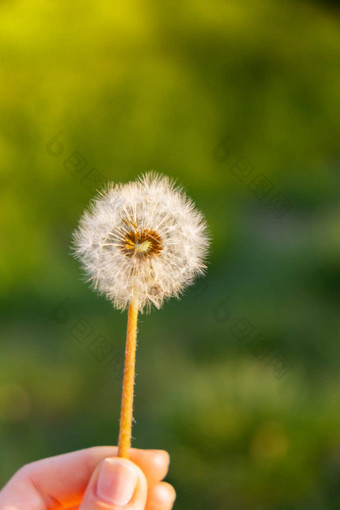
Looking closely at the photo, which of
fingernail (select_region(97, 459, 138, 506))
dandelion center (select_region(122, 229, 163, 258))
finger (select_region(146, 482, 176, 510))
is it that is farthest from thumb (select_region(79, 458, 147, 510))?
dandelion center (select_region(122, 229, 163, 258))

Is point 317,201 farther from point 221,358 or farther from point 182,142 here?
point 221,358

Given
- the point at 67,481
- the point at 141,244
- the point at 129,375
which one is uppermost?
the point at 141,244

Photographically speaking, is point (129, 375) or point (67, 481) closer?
point (129, 375)

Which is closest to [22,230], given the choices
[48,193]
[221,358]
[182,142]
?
[48,193]

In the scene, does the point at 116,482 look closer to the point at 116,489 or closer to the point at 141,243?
the point at 116,489

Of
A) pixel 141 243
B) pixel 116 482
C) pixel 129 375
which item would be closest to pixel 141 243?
pixel 141 243

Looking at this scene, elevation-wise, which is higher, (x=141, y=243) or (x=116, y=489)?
(x=141, y=243)

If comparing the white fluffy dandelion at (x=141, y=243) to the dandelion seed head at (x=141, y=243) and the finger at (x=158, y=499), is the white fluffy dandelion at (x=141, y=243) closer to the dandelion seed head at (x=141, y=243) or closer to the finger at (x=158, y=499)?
the dandelion seed head at (x=141, y=243)

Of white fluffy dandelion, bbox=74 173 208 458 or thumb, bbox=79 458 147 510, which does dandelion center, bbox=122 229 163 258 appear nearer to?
white fluffy dandelion, bbox=74 173 208 458
